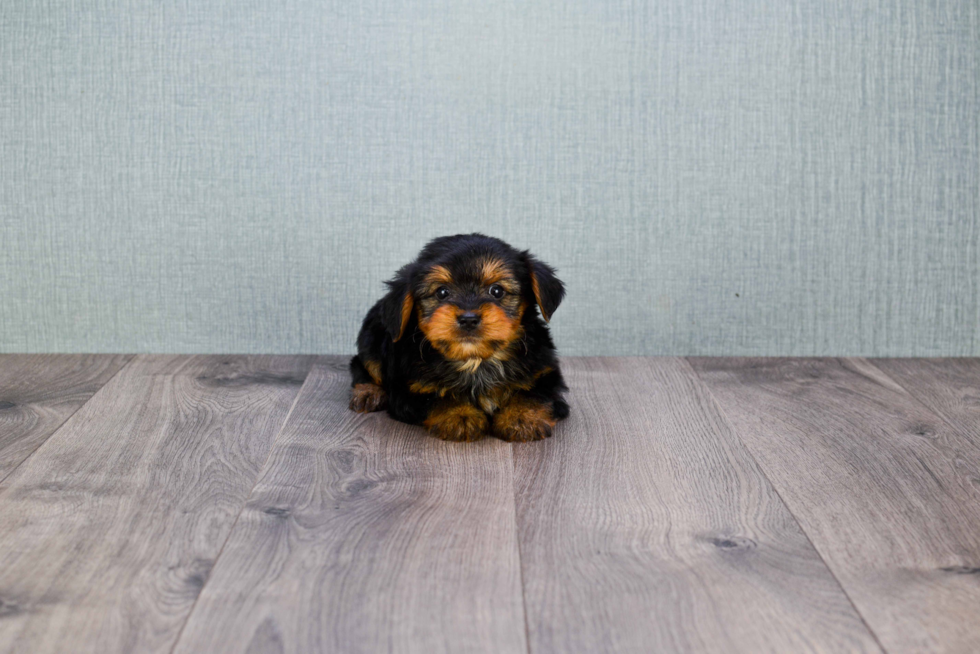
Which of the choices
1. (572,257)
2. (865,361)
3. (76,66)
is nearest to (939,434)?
(865,361)

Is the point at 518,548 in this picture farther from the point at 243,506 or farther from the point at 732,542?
the point at 243,506

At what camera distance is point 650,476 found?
2.12m

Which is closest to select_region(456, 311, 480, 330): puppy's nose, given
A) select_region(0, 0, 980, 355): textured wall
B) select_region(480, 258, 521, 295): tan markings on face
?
select_region(480, 258, 521, 295): tan markings on face

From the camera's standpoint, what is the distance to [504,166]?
124 inches

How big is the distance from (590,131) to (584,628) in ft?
6.68

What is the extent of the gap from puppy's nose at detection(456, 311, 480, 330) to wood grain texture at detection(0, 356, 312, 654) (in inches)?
23.0

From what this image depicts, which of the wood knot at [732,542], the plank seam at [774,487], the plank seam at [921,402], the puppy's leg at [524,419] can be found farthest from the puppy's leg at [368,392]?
the plank seam at [921,402]

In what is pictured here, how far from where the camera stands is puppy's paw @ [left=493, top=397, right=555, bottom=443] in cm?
236

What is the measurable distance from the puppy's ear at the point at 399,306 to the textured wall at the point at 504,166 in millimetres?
815

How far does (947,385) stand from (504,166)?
1.61 metres

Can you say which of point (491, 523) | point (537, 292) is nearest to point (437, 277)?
point (537, 292)

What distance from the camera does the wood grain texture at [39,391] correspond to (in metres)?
2.33

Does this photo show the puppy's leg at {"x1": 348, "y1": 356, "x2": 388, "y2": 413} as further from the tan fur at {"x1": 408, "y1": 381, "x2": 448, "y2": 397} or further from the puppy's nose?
the puppy's nose

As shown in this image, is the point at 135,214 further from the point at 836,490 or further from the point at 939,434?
the point at 939,434
